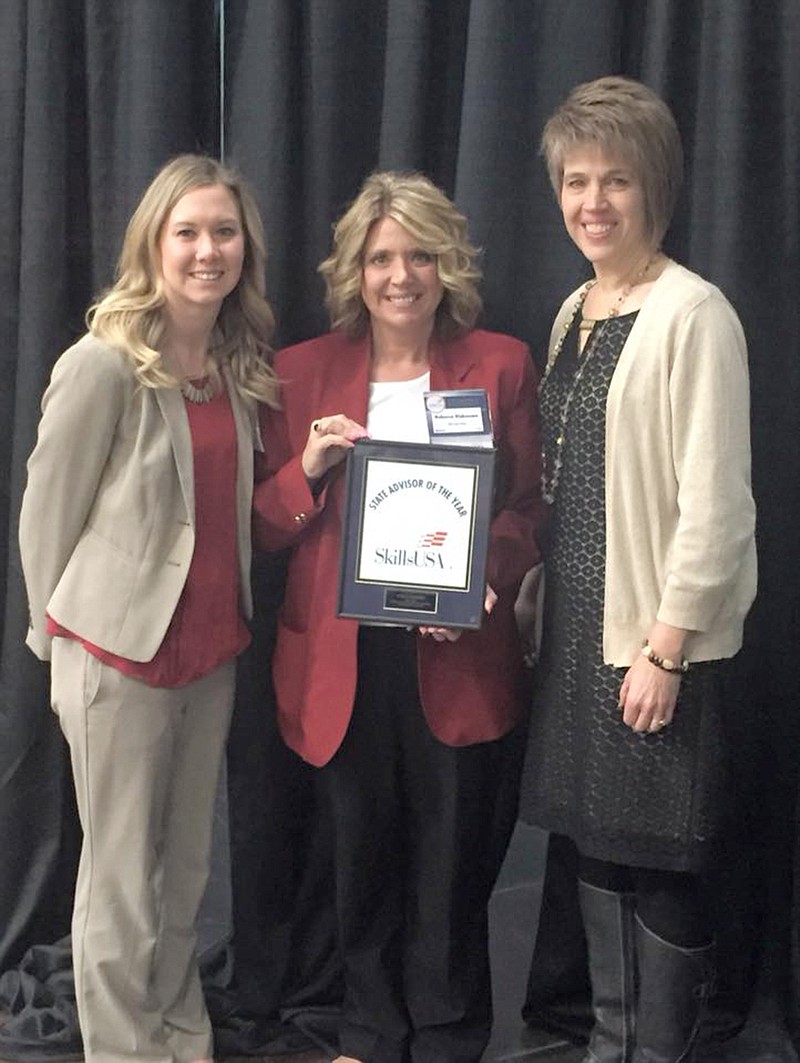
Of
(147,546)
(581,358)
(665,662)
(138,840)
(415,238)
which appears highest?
(415,238)

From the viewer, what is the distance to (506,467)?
2.10 metres

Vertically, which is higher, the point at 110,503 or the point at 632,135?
the point at 632,135

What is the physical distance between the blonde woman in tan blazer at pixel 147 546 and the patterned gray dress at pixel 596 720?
0.51 m

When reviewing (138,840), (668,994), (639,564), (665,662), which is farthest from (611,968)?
(138,840)

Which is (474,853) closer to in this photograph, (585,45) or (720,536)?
(720,536)

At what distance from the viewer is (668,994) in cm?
201

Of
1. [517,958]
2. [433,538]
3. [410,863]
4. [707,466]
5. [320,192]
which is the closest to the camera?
[707,466]

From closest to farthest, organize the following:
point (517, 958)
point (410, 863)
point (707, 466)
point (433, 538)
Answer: point (707, 466)
point (433, 538)
point (410, 863)
point (517, 958)

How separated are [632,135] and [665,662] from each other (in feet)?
2.46

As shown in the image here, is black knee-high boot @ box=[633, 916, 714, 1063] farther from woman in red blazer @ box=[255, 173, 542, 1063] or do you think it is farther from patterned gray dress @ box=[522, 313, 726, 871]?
woman in red blazer @ box=[255, 173, 542, 1063]

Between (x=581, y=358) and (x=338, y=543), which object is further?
(x=338, y=543)

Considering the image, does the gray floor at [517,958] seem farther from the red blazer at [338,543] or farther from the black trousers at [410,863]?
the red blazer at [338,543]

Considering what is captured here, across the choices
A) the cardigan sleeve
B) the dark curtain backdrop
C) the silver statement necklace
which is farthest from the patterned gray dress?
the silver statement necklace

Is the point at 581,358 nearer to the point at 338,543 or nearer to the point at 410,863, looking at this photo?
the point at 338,543
